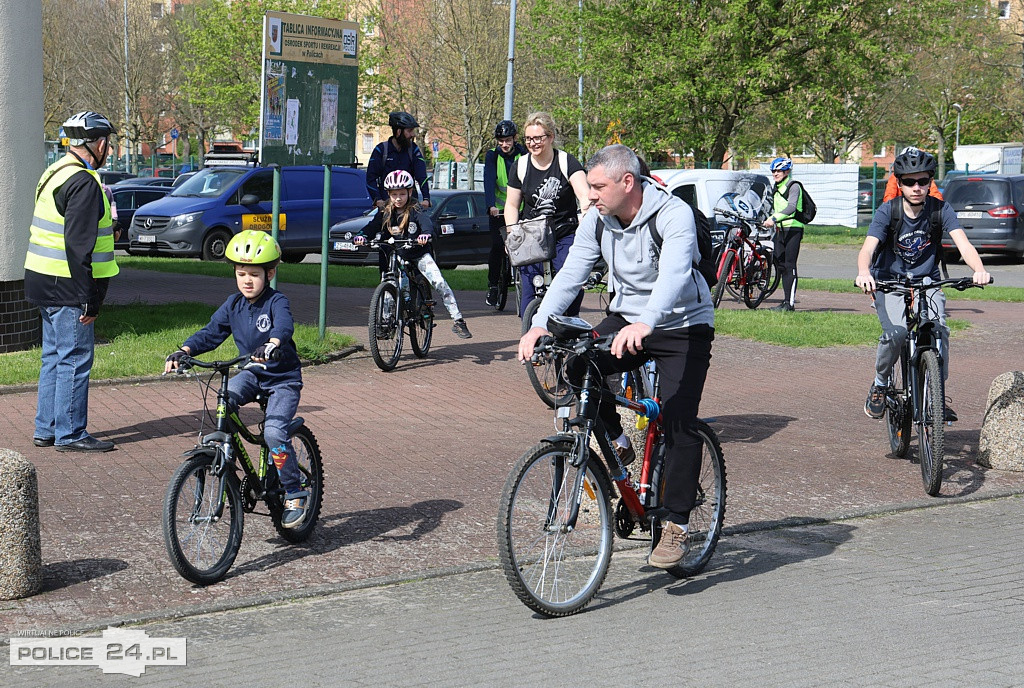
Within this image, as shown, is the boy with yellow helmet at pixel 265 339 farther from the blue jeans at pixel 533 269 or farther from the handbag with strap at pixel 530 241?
the blue jeans at pixel 533 269

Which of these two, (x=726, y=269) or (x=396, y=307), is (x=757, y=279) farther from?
(x=396, y=307)

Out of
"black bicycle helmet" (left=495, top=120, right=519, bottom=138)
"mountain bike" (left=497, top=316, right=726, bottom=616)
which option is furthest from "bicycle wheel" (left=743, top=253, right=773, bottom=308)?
"mountain bike" (left=497, top=316, right=726, bottom=616)

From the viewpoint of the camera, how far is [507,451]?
8.33 m

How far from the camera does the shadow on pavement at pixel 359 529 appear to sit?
605cm

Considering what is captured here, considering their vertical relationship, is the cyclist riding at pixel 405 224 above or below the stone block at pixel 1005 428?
above

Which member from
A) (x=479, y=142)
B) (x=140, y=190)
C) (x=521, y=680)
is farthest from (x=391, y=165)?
(x=479, y=142)

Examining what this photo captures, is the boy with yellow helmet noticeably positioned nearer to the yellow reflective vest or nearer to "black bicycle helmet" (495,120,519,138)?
the yellow reflective vest

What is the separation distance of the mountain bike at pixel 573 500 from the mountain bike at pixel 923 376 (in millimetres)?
2341

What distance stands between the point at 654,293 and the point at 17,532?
2771mm

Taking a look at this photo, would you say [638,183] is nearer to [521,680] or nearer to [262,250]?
[262,250]

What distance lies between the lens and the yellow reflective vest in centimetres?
810

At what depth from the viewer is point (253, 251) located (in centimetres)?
585

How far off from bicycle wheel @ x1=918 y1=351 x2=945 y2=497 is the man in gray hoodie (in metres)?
2.34

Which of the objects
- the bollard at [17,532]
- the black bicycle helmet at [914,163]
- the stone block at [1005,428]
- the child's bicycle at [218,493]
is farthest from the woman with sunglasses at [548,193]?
the bollard at [17,532]
